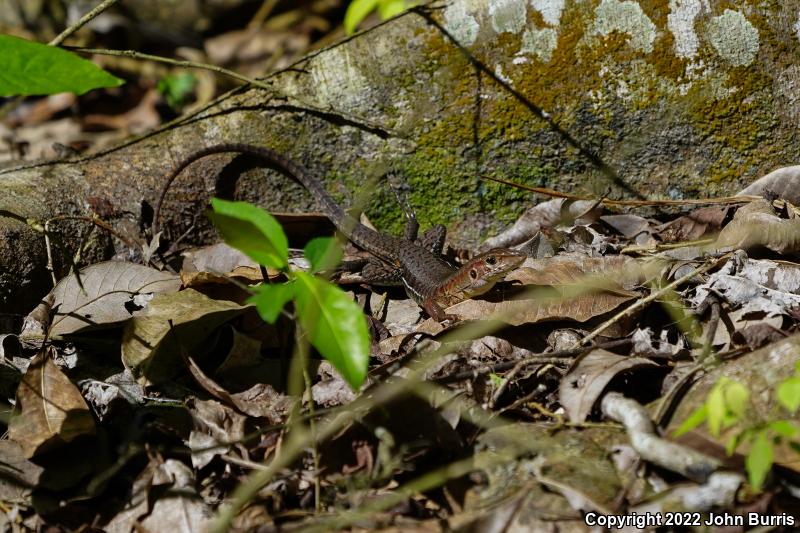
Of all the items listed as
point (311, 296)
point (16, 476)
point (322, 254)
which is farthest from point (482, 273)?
point (16, 476)

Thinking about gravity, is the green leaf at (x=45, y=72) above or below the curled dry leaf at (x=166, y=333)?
above

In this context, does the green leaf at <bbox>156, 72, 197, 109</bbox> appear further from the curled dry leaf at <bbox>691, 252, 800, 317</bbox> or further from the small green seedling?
the small green seedling

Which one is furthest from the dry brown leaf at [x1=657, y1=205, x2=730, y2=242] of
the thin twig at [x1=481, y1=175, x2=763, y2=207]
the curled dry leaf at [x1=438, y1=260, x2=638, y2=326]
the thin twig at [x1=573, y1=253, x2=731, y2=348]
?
the thin twig at [x1=573, y1=253, x2=731, y2=348]

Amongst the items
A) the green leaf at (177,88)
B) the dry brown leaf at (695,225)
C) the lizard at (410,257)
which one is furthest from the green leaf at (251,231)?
the green leaf at (177,88)

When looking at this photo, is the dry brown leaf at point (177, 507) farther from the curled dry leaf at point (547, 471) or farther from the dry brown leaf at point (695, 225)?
the dry brown leaf at point (695, 225)

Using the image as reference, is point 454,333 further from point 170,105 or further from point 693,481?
point 170,105
